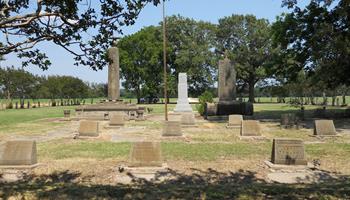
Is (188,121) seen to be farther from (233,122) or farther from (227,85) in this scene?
(227,85)

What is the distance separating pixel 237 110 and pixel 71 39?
933 inches

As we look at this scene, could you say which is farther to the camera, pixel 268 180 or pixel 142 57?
pixel 142 57

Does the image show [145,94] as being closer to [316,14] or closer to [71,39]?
[316,14]

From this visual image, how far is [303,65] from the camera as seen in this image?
2870 centimetres

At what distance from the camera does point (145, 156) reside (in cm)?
1013

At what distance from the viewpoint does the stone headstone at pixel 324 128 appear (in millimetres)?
16828

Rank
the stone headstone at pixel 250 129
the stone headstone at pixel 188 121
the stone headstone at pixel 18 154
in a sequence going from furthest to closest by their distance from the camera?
the stone headstone at pixel 188 121 < the stone headstone at pixel 250 129 < the stone headstone at pixel 18 154

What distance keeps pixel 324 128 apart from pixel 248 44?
54.8 metres

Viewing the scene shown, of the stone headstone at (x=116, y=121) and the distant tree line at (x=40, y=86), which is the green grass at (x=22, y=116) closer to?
the stone headstone at (x=116, y=121)

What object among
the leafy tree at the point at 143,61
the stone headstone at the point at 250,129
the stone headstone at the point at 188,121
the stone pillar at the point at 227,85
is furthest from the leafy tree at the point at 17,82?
the stone headstone at the point at 250,129

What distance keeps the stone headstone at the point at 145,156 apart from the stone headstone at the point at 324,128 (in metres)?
9.56

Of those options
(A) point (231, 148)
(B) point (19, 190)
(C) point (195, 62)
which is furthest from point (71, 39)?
(C) point (195, 62)

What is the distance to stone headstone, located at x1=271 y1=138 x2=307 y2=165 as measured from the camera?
10.5m

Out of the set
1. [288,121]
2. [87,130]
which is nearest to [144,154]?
[87,130]
